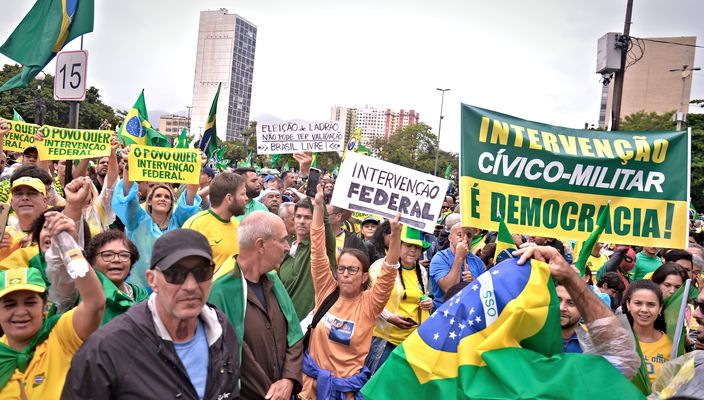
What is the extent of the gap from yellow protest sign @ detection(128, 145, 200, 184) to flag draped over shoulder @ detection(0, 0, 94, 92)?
193 centimetres

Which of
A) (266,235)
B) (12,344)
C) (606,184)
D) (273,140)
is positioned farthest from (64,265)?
(273,140)

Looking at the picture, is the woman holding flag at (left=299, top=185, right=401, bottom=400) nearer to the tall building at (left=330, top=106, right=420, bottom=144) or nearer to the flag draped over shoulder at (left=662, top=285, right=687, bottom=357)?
the flag draped over shoulder at (left=662, top=285, right=687, bottom=357)

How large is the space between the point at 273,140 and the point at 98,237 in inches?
264

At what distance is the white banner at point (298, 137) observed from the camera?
401 inches

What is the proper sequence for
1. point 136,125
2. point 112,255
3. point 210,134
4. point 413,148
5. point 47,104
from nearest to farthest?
point 112,255 → point 136,125 → point 210,134 → point 47,104 → point 413,148

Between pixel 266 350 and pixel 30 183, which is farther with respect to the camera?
pixel 30 183

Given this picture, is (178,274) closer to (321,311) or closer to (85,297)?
(85,297)

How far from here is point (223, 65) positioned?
162m

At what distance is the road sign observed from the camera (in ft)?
23.9

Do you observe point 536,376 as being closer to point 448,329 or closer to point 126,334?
point 448,329

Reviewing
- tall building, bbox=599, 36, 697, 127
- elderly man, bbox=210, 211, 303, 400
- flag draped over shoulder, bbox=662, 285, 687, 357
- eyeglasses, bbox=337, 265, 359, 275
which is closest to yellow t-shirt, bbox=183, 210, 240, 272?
eyeglasses, bbox=337, 265, 359, 275

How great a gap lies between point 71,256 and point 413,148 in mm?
82504

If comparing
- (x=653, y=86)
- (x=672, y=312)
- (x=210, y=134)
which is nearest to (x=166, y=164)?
(x=210, y=134)

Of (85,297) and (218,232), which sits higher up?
(218,232)
